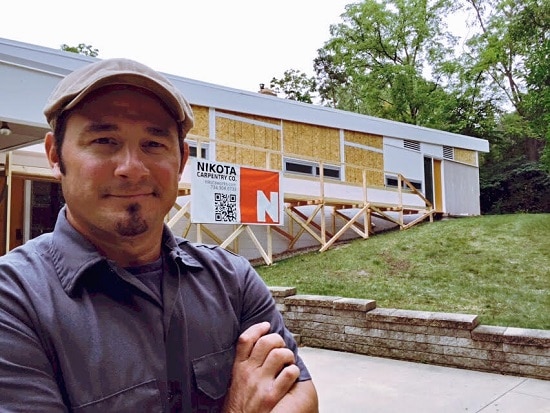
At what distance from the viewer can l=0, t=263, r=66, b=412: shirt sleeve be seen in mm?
907

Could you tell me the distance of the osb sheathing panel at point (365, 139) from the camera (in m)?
14.6

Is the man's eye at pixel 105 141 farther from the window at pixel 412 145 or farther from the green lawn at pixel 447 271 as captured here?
the window at pixel 412 145

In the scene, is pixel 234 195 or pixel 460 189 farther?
pixel 460 189

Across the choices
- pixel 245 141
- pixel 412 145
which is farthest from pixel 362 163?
pixel 245 141

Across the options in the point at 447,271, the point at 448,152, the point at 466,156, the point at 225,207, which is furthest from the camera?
the point at 466,156

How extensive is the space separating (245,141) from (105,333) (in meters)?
11.3

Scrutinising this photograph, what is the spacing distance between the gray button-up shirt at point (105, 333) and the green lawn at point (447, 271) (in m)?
A: 5.09

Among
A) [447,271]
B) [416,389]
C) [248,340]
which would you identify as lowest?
[416,389]

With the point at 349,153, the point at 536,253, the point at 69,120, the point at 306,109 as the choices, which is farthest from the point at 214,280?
the point at 349,153

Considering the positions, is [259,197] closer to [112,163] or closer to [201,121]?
[201,121]

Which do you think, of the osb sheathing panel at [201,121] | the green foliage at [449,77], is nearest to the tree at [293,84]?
the green foliage at [449,77]

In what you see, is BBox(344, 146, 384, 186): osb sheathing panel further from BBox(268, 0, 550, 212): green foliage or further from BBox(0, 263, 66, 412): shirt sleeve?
BBox(0, 263, 66, 412): shirt sleeve

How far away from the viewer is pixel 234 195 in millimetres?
8945

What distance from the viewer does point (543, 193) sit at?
819 inches
